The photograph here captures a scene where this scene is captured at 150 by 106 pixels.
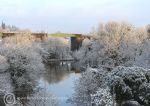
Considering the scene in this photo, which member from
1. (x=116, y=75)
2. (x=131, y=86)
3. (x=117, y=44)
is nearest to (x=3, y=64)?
(x=116, y=75)

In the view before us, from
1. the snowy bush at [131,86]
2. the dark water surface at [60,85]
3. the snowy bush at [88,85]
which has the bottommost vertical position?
the dark water surface at [60,85]

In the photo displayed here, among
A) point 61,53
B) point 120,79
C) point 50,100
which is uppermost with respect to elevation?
point 120,79

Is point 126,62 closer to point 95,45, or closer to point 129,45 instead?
point 129,45

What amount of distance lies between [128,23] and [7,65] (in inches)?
773

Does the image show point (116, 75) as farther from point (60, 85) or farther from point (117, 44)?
point (117, 44)

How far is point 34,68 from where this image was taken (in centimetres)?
3145

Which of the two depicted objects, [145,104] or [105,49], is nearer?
[145,104]

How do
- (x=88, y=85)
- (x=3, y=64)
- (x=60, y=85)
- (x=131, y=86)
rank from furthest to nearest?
(x=60, y=85)
(x=3, y=64)
(x=88, y=85)
(x=131, y=86)

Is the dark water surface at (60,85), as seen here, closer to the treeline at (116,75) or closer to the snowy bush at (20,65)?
the treeline at (116,75)

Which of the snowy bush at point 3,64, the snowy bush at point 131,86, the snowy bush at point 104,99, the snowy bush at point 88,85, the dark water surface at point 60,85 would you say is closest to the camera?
the snowy bush at point 104,99

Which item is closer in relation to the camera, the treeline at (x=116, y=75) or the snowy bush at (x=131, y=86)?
the snowy bush at (x=131, y=86)

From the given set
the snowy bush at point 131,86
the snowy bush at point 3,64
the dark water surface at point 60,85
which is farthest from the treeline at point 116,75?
the snowy bush at point 3,64

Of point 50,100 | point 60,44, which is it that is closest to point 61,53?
point 60,44

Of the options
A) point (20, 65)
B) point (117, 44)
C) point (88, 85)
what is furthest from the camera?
point (117, 44)
